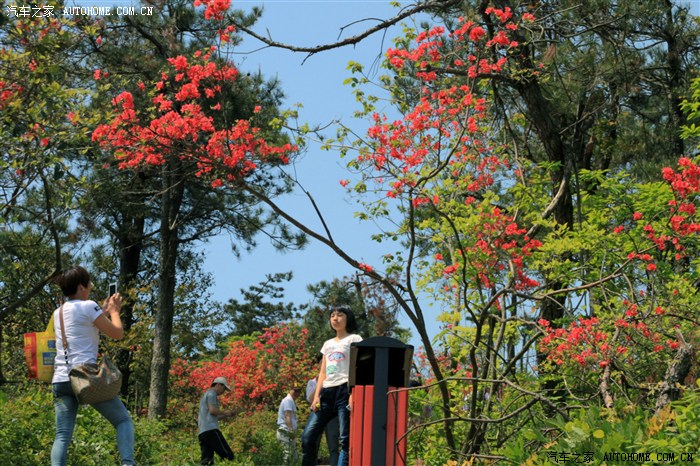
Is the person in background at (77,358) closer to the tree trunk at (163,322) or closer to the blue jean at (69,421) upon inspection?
the blue jean at (69,421)

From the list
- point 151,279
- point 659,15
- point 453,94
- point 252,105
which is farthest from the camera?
point 151,279

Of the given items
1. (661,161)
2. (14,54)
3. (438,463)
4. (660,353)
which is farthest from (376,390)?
(661,161)

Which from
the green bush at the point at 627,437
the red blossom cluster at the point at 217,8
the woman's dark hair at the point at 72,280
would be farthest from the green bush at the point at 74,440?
the green bush at the point at 627,437

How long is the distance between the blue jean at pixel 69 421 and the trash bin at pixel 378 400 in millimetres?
1601

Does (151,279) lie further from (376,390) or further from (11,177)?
(376,390)

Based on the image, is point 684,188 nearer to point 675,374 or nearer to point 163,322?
point 675,374

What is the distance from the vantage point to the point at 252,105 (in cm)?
2027

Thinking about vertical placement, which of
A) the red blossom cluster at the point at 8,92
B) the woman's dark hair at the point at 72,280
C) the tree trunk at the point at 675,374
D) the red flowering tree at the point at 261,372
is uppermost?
the red blossom cluster at the point at 8,92

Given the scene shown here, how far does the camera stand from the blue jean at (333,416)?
7406mm

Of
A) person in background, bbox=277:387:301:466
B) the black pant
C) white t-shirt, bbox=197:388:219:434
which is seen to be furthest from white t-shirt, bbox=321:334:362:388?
person in background, bbox=277:387:301:466

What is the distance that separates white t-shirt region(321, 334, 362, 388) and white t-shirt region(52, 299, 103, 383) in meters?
1.98

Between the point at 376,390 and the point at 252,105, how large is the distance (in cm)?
1492

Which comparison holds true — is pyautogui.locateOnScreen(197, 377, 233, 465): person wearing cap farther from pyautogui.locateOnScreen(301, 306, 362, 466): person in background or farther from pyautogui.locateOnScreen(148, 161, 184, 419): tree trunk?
pyautogui.locateOnScreen(148, 161, 184, 419): tree trunk

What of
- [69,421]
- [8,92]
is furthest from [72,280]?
[8,92]
